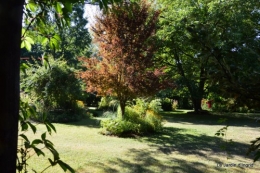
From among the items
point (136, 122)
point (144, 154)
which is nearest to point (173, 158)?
point (144, 154)

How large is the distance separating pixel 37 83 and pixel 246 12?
14612mm

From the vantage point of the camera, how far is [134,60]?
892cm

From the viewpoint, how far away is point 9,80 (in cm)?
74

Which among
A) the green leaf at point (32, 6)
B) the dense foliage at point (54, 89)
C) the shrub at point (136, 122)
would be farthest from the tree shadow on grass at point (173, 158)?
the dense foliage at point (54, 89)

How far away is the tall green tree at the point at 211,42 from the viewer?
117 centimetres

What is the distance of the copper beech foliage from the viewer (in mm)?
8922

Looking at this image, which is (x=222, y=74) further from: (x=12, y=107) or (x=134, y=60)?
(x=134, y=60)

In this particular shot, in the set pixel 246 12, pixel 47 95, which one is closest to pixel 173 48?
pixel 246 12

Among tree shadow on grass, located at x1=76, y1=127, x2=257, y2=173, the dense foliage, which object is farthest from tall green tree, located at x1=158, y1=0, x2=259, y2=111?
the dense foliage

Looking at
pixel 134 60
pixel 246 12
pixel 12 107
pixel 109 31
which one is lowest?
pixel 12 107

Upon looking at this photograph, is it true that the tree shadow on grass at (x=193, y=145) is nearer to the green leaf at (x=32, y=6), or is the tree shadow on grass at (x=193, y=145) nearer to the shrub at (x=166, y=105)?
the green leaf at (x=32, y=6)

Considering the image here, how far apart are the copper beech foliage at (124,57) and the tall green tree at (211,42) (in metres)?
1.66

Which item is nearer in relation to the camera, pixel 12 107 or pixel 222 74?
pixel 12 107

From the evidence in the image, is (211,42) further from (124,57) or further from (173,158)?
(124,57)
